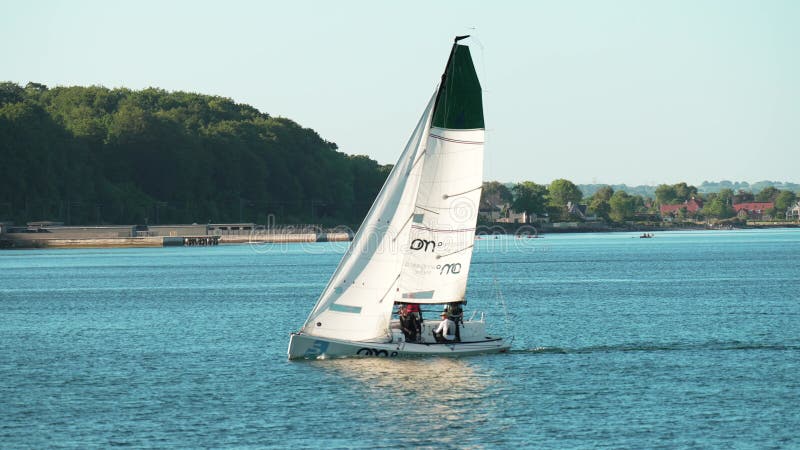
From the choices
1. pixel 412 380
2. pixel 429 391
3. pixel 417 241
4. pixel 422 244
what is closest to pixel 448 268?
pixel 422 244

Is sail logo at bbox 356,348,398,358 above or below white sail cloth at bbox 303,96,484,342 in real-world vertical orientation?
below

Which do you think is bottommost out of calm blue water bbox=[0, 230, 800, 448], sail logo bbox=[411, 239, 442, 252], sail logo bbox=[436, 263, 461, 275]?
calm blue water bbox=[0, 230, 800, 448]

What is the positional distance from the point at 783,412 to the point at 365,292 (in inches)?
596

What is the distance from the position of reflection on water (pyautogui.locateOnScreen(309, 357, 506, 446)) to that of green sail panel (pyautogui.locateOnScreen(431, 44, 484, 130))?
A: 896 centimetres

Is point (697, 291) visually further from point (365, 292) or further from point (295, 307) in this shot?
point (365, 292)

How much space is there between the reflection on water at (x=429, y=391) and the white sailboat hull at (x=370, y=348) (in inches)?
18.2

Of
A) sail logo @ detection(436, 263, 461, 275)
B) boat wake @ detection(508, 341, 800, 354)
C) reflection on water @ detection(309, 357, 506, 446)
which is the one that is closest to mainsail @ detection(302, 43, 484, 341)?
sail logo @ detection(436, 263, 461, 275)

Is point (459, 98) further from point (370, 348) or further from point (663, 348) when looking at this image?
point (663, 348)

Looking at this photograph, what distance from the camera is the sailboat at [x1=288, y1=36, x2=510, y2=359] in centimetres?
4559

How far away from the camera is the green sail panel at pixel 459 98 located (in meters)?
45.0

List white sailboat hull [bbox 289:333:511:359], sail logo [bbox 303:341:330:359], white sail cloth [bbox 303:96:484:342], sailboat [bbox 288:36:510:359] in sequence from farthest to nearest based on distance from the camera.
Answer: sail logo [bbox 303:341:330:359] → white sailboat hull [bbox 289:333:511:359] → white sail cloth [bbox 303:96:484:342] → sailboat [bbox 288:36:510:359]

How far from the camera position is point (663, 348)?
5534 centimetres

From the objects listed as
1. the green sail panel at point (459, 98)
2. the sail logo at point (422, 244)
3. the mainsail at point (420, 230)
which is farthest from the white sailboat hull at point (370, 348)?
the green sail panel at point (459, 98)

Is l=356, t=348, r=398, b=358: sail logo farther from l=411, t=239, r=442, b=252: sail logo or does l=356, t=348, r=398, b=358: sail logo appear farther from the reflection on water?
l=411, t=239, r=442, b=252: sail logo
